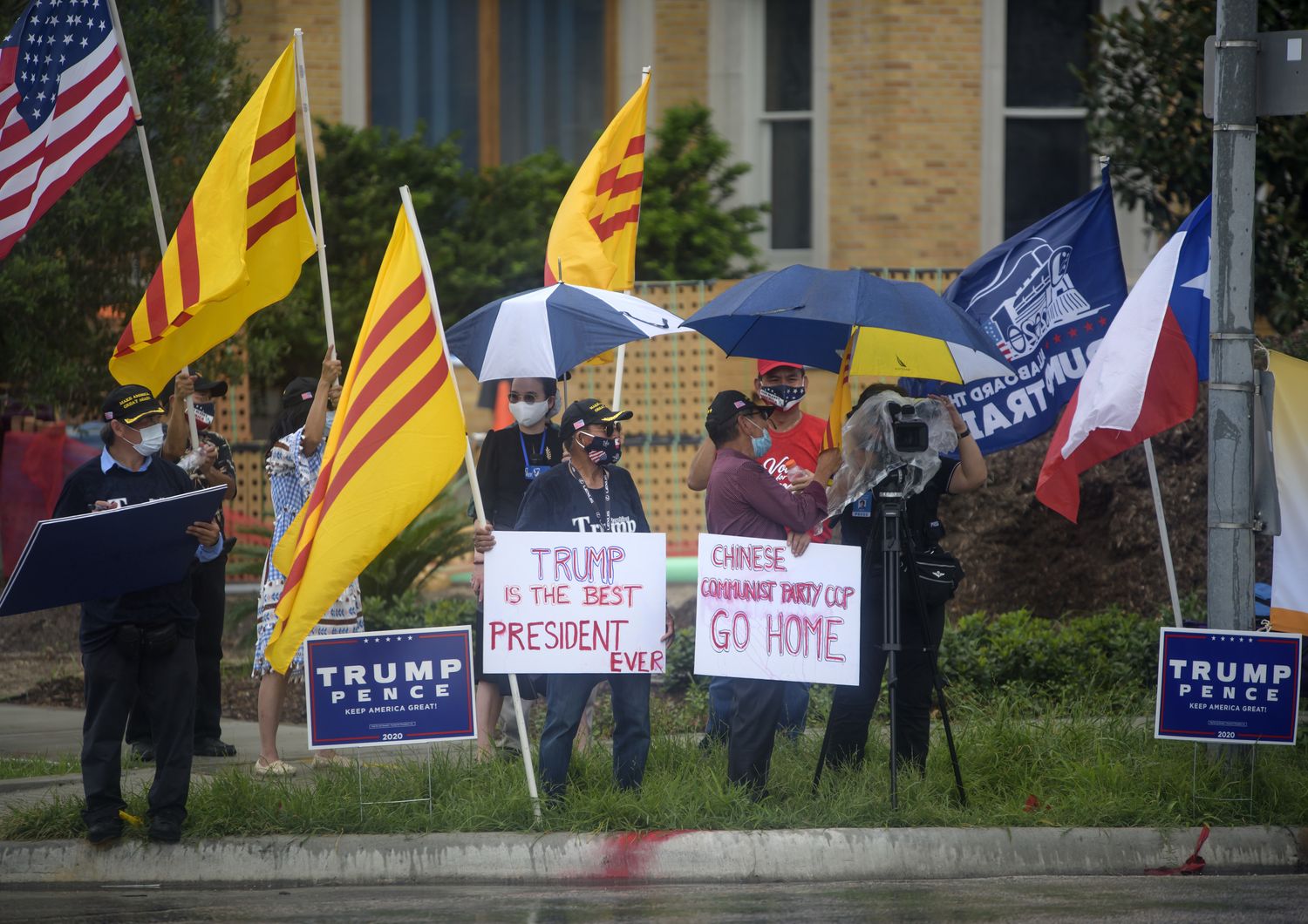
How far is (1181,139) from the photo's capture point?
1240 centimetres

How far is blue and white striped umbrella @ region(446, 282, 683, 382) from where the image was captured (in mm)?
7812

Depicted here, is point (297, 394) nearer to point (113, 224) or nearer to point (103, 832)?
point (103, 832)

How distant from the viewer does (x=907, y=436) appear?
718 cm

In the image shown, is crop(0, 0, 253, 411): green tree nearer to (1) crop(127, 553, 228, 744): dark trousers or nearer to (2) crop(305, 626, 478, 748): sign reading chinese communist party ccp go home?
(1) crop(127, 553, 228, 744): dark trousers

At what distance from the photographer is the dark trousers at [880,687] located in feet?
24.6

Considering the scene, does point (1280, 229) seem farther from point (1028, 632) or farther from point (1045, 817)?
point (1045, 817)

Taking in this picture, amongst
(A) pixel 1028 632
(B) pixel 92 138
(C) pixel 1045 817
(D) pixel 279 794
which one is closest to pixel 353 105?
(B) pixel 92 138

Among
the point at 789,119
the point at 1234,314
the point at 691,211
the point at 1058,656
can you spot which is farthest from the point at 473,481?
the point at 789,119

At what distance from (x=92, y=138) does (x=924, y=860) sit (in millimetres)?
5530

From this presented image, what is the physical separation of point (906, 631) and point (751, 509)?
2.88 ft

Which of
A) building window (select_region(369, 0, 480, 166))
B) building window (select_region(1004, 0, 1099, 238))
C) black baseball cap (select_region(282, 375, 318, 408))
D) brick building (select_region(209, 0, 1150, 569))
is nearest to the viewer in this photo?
black baseball cap (select_region(282, 375, 318, 408))

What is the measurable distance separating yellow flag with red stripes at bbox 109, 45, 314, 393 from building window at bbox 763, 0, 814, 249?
30.2 feet

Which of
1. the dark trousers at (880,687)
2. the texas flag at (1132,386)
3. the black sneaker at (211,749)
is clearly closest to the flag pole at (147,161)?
the black sneaker at (211,749)

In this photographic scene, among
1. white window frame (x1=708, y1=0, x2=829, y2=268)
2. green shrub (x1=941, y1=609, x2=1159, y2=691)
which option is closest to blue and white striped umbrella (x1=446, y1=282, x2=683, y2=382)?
green shrub (x1=941, y1=609, x2=1159, y2=691)
